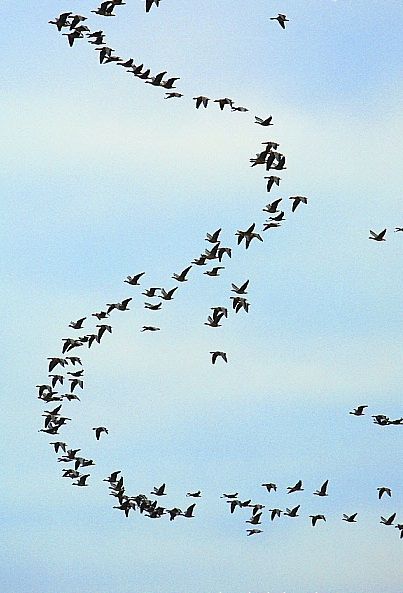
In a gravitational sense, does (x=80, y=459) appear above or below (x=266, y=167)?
below

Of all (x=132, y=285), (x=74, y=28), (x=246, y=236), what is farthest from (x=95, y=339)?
(x=74, y=28)

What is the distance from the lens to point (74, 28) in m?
108

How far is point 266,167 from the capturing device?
10906cm

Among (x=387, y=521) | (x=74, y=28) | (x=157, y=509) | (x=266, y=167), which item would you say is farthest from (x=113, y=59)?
(x=387, y=521)

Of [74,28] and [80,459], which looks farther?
[80,459]

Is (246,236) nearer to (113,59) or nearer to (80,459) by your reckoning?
(113,59)

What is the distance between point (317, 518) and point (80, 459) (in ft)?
58.3

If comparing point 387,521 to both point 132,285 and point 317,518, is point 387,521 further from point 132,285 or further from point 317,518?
point 132,285

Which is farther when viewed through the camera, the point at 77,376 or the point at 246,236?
the point at 77,376

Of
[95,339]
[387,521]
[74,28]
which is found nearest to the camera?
[74,28]

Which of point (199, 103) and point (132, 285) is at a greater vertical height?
point (199, 103)

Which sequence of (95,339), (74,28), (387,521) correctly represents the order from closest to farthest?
(74,28), (95,339), (387,521)

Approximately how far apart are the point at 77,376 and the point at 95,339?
5.48 metres

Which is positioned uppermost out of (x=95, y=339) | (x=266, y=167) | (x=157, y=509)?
(x=266, y=167)
